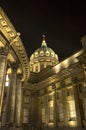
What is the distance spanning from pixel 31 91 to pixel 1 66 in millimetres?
28117

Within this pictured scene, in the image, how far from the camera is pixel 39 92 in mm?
41719

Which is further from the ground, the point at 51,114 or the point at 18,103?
the point at 18,103

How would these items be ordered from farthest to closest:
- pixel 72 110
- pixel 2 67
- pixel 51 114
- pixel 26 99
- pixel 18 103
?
pixel 26 99 → pixel 51 114 → pixel 72 110 → pixel 18 103 → pixel 2 67

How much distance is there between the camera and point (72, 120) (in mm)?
29688

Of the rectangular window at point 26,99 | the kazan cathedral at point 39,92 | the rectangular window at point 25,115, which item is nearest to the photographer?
the kazan cathedral at point 39,92

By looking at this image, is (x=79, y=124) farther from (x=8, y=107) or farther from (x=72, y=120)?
(x=8, y=107)

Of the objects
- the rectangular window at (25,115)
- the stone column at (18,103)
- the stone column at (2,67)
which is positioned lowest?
the rectangular window at (25,115)

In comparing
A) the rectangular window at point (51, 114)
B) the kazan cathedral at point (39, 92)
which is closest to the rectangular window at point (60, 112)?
the kazan cathedral at point (39, 92)

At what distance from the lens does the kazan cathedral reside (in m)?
17.4

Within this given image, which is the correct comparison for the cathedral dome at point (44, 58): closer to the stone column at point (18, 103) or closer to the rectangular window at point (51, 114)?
the rectangular window at point (51, 114)

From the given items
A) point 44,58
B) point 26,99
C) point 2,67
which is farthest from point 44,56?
point 2,67

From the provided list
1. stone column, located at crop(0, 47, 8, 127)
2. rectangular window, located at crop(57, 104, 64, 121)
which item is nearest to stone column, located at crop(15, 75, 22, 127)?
stone column, located at crop(0, 47, 8, 127)

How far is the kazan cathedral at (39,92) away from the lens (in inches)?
684

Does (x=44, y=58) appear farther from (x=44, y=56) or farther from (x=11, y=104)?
(x=11, y=104)
